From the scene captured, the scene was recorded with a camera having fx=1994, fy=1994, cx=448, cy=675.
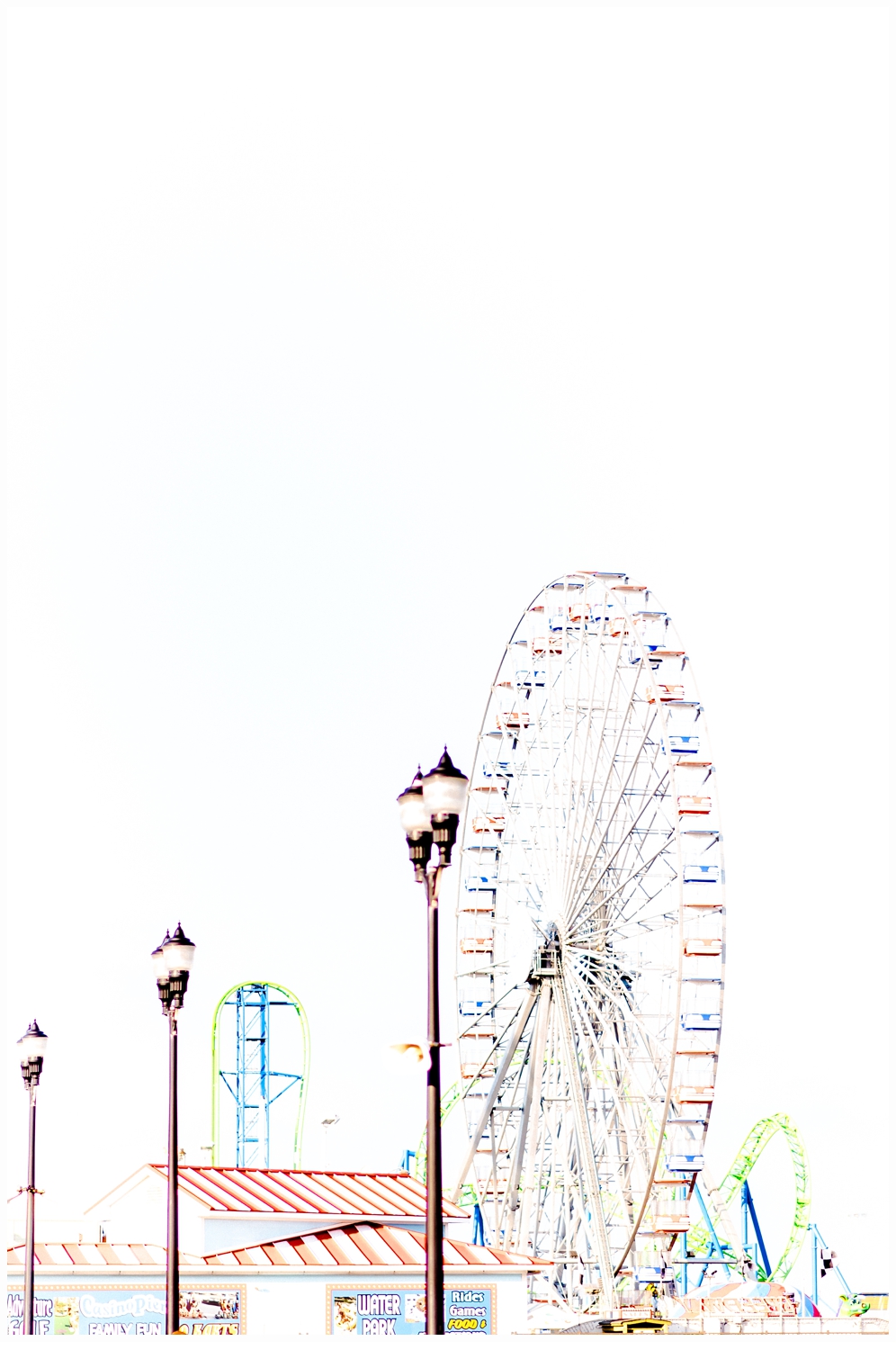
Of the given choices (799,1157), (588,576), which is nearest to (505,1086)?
(588,576)

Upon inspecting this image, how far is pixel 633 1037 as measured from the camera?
3312cm

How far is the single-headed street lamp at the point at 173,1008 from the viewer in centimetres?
1675

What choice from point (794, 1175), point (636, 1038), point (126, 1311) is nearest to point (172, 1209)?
point (126, 1311)

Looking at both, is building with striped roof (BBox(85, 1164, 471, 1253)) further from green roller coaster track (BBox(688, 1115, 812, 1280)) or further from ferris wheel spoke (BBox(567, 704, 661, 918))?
green roller coaster track (BBox(688, 1115, 812, 1280))

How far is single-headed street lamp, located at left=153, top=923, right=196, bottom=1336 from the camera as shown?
55.0 feet

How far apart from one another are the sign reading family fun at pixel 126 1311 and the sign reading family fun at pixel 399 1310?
1.17 m

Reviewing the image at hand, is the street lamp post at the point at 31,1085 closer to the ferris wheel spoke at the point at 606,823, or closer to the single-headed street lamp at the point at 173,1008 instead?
the single-headed street lamp at the point at 173,1008

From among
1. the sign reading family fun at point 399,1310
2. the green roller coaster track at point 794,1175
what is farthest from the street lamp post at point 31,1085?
the green roller coaster track at point 794,1175

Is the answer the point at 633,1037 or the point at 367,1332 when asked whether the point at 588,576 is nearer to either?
the point at 633,1037

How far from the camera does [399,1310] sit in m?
22.7

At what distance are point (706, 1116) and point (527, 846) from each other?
8.74 meters

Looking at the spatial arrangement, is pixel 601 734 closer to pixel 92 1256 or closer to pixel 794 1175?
pixel 92 1256

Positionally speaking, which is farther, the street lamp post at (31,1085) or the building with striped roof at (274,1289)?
the building with striped roof at (274,1289)

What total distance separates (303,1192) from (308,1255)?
2636 mm
